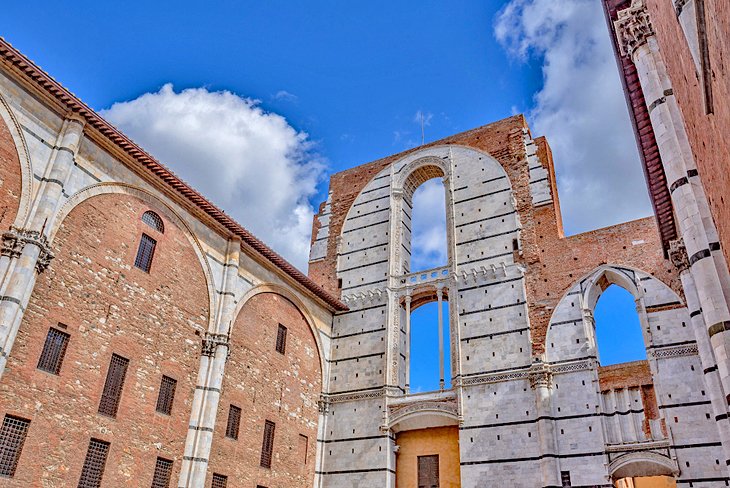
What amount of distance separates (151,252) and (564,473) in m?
12.6

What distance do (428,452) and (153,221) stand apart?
435 inches


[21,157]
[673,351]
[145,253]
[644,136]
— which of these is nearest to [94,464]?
[145,253]

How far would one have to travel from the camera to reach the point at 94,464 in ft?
40.0

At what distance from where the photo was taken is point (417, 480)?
716 inches

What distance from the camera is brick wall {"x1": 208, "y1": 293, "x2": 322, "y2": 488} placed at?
1588 centimetres

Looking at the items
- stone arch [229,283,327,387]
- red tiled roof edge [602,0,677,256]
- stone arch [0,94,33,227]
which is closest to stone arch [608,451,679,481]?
red tiled roof edge [602,0,677,256]

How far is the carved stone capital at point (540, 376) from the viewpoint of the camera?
1684cm

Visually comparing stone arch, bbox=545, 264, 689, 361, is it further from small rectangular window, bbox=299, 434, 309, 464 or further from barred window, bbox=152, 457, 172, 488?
barred window, bbox=152, 457, 172, 488

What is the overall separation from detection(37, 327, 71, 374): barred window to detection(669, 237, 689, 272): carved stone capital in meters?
14.0

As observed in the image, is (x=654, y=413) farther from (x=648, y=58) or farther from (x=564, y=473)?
(x=648, y=58)

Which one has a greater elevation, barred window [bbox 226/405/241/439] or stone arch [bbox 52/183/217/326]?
stone arch [bbox 52/183/217/326]

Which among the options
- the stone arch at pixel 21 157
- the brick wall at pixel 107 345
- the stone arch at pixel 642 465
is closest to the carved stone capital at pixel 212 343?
the brick wall at pixel 107 345

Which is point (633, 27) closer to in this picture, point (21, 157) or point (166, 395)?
point (21, 157)

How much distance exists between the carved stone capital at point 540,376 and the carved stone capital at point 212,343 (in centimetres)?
898
